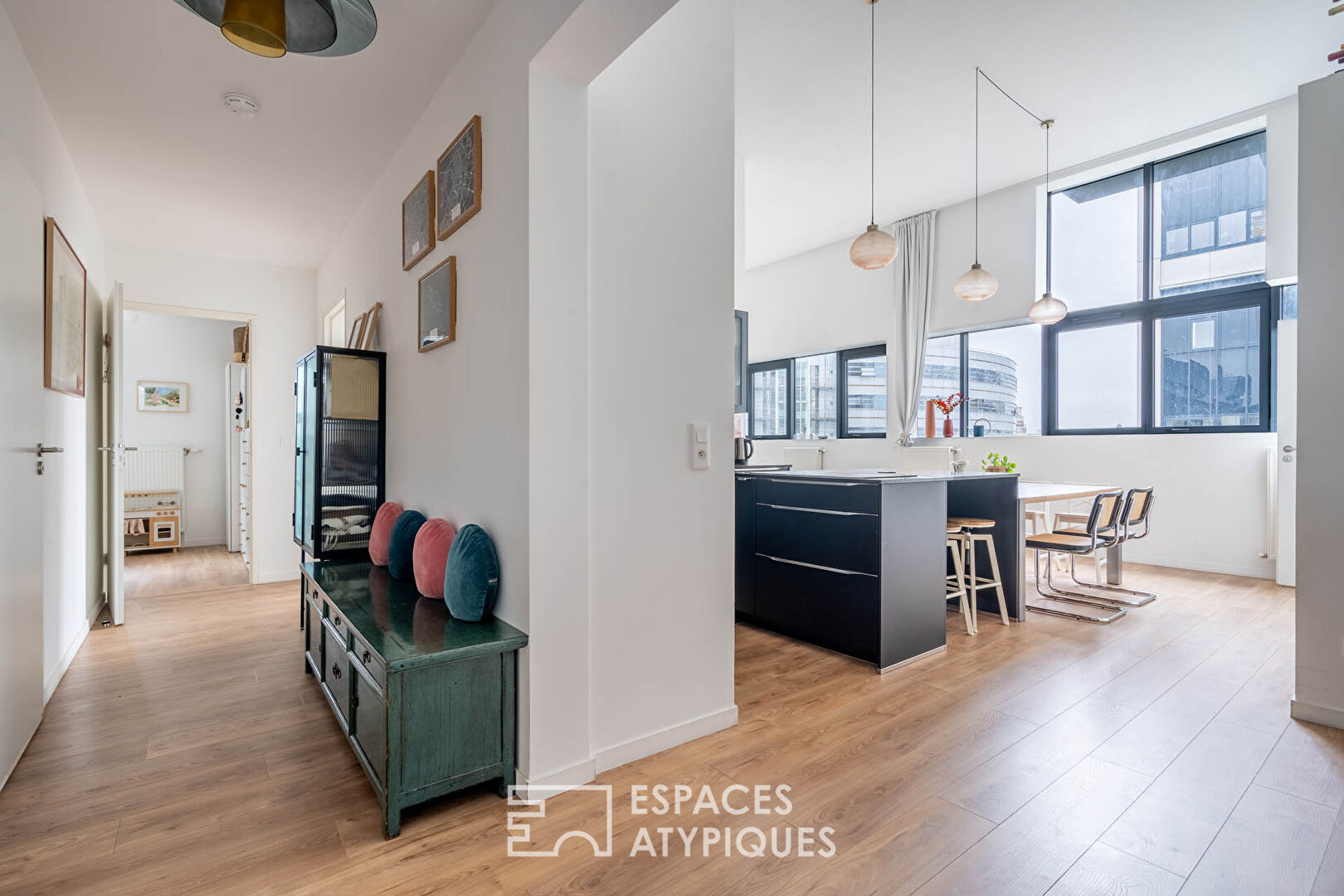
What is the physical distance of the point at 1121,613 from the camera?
153 inches

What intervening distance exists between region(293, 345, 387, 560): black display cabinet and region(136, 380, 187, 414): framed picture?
4601 mm

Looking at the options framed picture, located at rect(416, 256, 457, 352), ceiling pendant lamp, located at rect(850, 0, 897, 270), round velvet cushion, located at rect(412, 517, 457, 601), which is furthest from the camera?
ceiling pendant lamp, located at rect(850, 0, 897, 270)

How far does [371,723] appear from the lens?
1.92 m

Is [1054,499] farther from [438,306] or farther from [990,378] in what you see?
[438,306]

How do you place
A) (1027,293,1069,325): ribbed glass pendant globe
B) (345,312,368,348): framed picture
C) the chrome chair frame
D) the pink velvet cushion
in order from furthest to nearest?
(1027,293,1069,325): ribbed glass pendant globe < the chrome chair frame < (345,312,368,348): framed picture < the pink velvet cushion

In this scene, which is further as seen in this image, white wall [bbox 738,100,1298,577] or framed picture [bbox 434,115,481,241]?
white wall [bbox 738,100,1298,577]

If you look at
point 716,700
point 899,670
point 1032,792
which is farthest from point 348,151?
point 1032,792

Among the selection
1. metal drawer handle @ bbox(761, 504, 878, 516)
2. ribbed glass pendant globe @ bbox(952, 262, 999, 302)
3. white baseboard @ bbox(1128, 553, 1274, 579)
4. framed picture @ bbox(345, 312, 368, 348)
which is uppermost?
ribbed glass pendant globe @ bbox(952, 262, 999, 302)

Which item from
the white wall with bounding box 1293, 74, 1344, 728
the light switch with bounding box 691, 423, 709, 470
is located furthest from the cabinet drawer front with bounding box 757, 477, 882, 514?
the white wall with bounding box 1293, 74, 1344, 728

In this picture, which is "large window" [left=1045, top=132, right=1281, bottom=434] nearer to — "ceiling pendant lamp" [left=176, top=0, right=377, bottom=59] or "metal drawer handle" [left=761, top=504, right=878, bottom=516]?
"metal drawer handle" [left=761, top=504, right=878, bottom=516]

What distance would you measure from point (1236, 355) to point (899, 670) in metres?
4.19

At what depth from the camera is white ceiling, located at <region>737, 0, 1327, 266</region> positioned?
341 centimetres

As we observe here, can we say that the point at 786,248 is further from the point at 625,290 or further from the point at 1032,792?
the point at 1032,792

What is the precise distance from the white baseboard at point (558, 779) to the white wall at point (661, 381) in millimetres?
74
